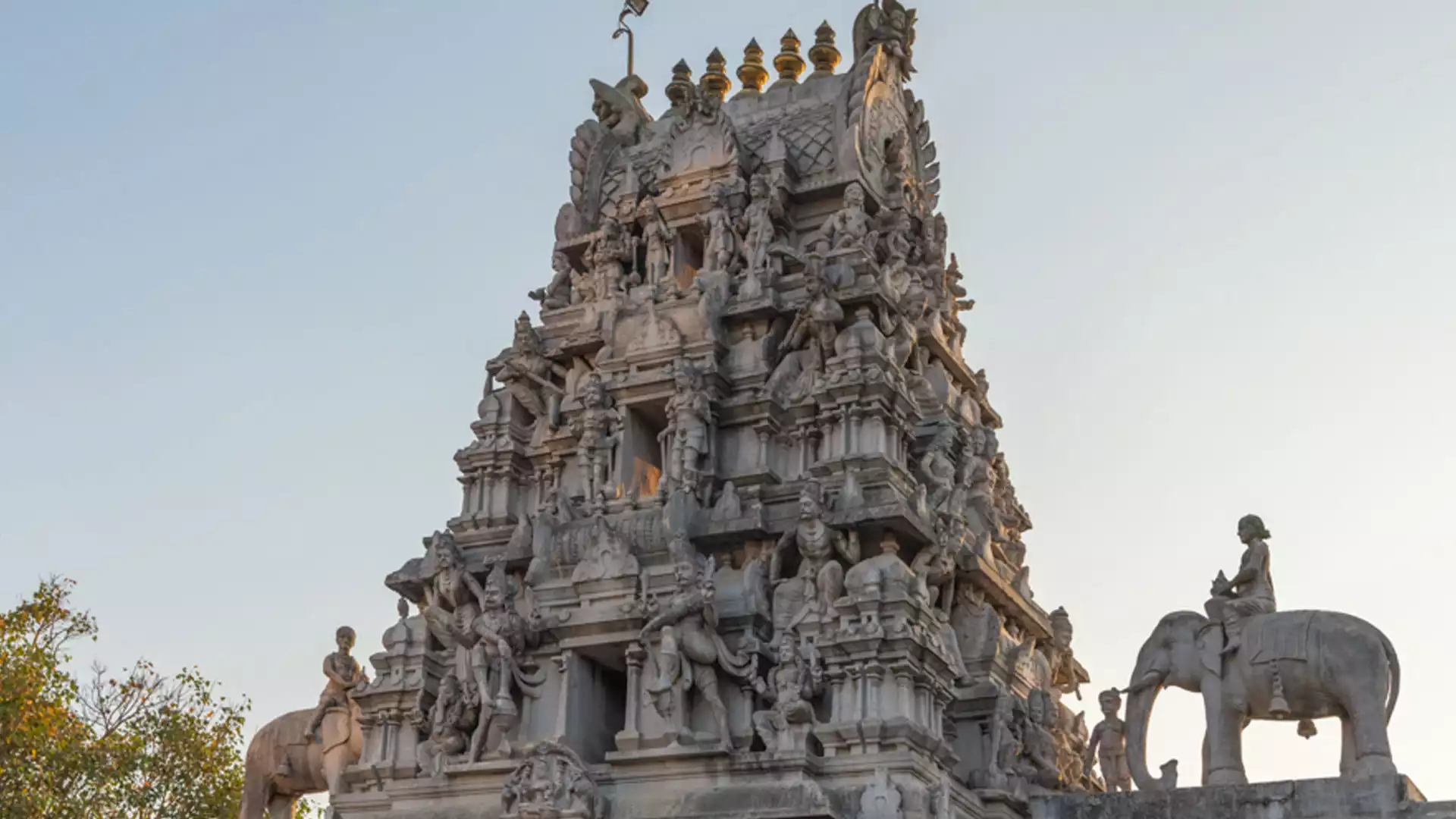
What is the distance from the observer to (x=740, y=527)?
24422 millimetres

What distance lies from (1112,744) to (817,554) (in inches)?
Answer: 179

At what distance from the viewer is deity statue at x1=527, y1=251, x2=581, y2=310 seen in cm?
2948

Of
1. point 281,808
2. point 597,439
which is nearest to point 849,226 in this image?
point 597,439

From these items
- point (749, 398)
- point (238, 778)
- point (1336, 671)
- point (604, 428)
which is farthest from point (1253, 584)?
point (238, 778)

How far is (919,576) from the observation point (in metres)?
23.8

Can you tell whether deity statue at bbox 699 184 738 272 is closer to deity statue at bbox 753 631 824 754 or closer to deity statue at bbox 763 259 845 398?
deity statue at bbox 763 259 845 398

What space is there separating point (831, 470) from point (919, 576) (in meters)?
1.98

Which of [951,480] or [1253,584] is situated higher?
[951,480]

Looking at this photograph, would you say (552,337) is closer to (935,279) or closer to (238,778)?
(935,279)

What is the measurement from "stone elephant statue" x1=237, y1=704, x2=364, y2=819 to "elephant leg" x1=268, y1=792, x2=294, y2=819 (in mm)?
12

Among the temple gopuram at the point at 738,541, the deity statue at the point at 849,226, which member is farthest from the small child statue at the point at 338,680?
the deity statue at the point at 849,226

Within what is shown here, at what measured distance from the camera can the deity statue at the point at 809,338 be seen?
25797mm

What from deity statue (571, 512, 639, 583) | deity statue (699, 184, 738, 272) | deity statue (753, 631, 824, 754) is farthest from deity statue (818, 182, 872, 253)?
deity statue (753, 631, 824, 754)

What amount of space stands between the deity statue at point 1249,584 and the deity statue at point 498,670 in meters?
9.21
